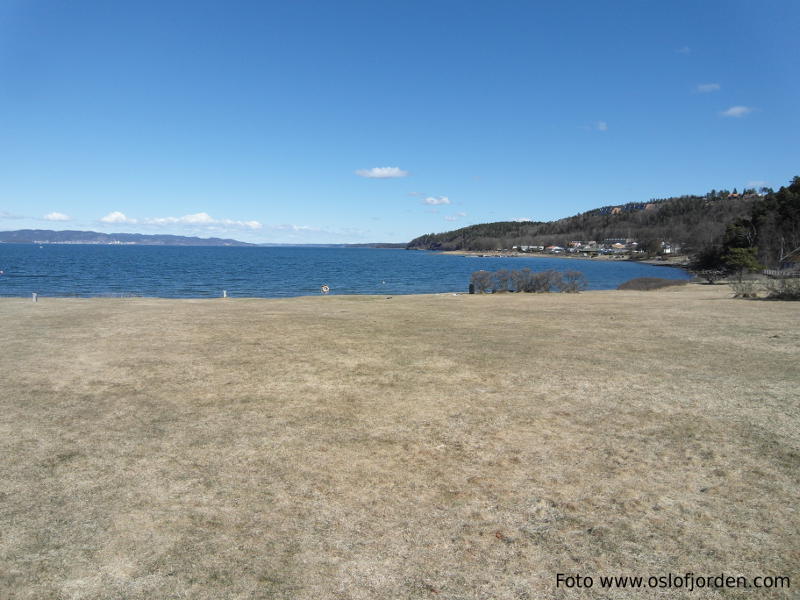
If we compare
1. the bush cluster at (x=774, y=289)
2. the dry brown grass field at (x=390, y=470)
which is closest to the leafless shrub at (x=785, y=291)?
the bush cluster at (x=774, y=289)

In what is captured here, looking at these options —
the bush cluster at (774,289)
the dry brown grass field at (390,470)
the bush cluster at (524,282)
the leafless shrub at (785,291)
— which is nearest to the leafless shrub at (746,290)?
the bush cluster at (774,289)

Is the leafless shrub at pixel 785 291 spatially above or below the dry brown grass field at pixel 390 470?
above

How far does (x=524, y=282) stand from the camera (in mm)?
34938

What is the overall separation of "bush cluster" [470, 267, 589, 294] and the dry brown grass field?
2308cm

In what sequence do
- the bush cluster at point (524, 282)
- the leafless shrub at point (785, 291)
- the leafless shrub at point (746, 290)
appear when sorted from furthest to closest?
1. the bush cluster at point (524, 282)
2. the leafless shrub at point (746, 290)
3. the leafless shrub at point (785, 291)

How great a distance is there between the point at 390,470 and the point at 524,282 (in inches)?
1215

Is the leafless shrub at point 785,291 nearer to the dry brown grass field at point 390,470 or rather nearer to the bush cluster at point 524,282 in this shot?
the bush cluster at point 524,282

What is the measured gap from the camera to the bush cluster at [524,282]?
34.9 m

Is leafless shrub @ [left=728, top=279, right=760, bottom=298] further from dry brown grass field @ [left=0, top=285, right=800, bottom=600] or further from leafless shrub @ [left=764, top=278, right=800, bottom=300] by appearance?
dry brown grass field @ [left=0, top=285, right=800, bottom=600]

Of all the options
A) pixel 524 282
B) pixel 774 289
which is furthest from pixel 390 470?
pixel 524 282

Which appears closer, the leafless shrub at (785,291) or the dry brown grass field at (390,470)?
the dry brown grass field at (390,470)

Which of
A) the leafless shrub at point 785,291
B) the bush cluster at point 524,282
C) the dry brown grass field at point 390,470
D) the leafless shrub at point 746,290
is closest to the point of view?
the dry brown grass field at point 390,470

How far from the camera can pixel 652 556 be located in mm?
4020

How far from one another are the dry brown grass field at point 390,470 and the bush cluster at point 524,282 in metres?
23.1
